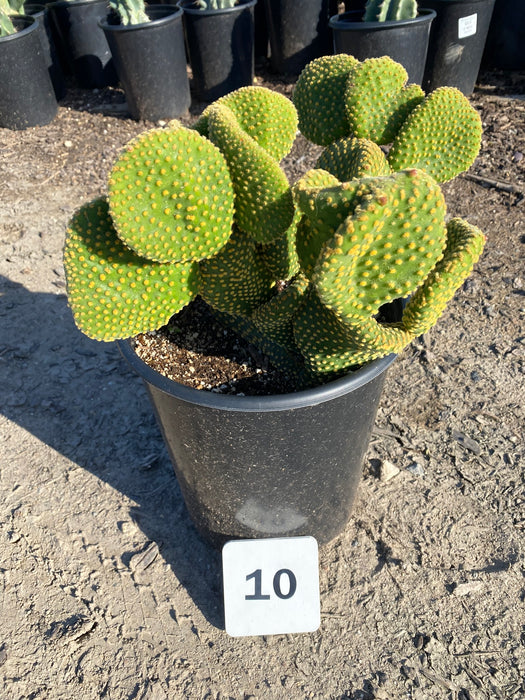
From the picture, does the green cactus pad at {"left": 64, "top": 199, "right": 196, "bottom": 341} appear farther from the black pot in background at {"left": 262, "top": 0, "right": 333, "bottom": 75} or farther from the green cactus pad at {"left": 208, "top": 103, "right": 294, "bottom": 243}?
the black pot in background at {"left": 262, "top": 0, "right": 333, "bottom": 75}

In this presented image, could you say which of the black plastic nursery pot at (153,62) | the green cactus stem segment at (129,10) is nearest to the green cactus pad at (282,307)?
the black plastic nursery pot at (153,62)

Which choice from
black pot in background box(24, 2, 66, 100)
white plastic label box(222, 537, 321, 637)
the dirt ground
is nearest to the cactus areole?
white plastic label box(222, 537, 321, 637)

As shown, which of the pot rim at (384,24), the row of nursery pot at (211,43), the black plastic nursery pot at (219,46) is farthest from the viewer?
the black plastic nursery pot at (219,46)

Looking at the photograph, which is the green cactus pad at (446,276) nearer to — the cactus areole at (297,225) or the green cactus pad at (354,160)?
the cactus areole at (297,225)

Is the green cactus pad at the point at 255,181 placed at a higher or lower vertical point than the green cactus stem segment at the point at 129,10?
higher

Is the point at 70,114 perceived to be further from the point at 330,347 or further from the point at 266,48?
the point at 330,347

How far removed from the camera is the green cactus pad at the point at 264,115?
1.03 metres

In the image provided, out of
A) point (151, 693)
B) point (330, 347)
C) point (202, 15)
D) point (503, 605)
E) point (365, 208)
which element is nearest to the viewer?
point (365, 208)

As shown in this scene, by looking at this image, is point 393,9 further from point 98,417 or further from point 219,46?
point 98,417

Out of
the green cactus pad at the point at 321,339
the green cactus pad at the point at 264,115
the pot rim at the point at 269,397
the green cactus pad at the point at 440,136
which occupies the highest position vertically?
the green cactus pad at the point at 264,115

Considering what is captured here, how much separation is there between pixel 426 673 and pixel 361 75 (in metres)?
1.27

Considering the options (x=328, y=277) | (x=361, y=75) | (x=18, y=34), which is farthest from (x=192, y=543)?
(x=18, y=34)

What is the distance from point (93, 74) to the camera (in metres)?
4.20

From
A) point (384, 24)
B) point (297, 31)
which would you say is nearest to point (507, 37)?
point (384, 24)
